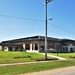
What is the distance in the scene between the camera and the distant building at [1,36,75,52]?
69938mm

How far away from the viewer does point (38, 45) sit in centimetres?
6925

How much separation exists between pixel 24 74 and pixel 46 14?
17581 millimetres

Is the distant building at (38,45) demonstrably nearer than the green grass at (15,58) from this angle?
No

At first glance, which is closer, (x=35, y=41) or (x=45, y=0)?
(x=45, y=0)

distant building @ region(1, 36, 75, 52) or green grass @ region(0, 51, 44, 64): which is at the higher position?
distant building @ region(1, 36, 75, 52)

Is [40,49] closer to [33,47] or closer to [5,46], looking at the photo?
[33,47]

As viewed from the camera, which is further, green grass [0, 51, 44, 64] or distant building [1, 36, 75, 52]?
distant building [1, 36, 75, 52]

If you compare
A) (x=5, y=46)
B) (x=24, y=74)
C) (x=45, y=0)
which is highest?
(x=45, y=0)

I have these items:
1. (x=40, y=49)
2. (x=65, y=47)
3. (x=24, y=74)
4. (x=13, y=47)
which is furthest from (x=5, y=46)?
(x=24, y=74)

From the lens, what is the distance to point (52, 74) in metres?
14.7

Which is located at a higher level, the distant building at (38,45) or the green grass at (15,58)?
the distant building at (38,45)

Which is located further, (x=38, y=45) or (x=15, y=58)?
(x=38, y=45)

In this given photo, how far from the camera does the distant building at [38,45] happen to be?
69938 mm

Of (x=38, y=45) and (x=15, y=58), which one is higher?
(x=38, y=45)
